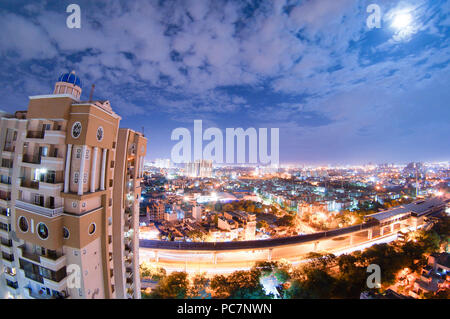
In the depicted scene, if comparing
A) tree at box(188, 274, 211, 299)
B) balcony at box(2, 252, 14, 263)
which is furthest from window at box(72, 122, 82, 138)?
tree at box(188, 274, 211, 299)

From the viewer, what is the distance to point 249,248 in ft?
22.0

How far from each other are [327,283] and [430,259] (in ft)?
14.8

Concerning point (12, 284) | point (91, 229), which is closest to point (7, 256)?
point (12, 284)

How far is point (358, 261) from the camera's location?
5445 mm

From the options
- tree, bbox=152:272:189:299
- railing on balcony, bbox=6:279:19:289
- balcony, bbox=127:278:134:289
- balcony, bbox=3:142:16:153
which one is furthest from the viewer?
tree, bbox=152:272:189:299

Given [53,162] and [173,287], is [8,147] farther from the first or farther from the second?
[173,287]

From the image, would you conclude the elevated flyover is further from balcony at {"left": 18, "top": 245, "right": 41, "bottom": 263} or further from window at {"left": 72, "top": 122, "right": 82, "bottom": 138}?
window at {"left": 72, "top": 122, "right": 82, "bottom": 138}

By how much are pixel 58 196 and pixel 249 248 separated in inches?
255

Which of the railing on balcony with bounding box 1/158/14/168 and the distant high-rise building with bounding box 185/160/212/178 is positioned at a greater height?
the railing on balcony with bounding box 1/158/14/168

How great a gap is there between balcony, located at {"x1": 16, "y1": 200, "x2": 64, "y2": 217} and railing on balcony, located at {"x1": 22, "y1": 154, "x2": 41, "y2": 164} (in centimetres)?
60

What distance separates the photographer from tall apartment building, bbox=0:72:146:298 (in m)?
2.26

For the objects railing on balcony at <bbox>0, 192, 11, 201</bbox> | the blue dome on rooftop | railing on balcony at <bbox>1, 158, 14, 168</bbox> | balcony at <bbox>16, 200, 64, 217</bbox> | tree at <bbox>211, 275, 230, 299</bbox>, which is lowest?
tree at <bbox>211, 275, 230, 299</bbox>

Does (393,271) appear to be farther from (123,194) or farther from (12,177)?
(12,177)
